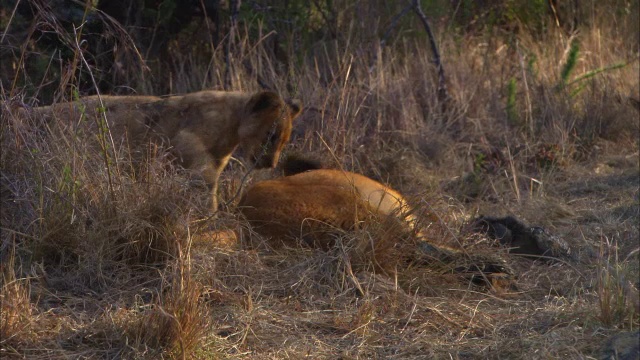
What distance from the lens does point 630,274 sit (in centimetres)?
486

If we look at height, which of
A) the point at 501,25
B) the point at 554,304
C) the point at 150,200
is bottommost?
the point at 501,25

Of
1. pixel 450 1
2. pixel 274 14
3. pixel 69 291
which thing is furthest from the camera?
pixel 450 1

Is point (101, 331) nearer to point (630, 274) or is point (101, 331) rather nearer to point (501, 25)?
point (630, 274)

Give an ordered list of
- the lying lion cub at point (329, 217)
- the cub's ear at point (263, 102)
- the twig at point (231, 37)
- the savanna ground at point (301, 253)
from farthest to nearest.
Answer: the twig at point (231, 37) → the cub's ear at point (263, 102) → the lying lion cub at point (329, 217) → the savanna ground at point (301, 253)

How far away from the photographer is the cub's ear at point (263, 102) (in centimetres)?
Answer: 640

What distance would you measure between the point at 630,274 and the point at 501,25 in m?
7.77

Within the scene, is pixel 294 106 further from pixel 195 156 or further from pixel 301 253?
pixel 301 253

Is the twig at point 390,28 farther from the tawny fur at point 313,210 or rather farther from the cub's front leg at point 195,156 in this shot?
the tawny fur at point 313,210

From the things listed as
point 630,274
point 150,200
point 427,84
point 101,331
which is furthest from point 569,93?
point 101,331

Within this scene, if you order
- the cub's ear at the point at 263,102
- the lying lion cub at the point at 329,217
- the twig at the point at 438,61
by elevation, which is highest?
the cub's ear at the point at 263,102

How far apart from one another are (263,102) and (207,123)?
15.2 inches

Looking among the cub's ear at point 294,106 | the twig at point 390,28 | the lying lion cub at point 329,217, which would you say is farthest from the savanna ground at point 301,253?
the twig at point 390,28

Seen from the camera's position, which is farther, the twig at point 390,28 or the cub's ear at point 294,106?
the twig at point 390,28

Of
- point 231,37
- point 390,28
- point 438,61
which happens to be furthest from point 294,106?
point 390,28
